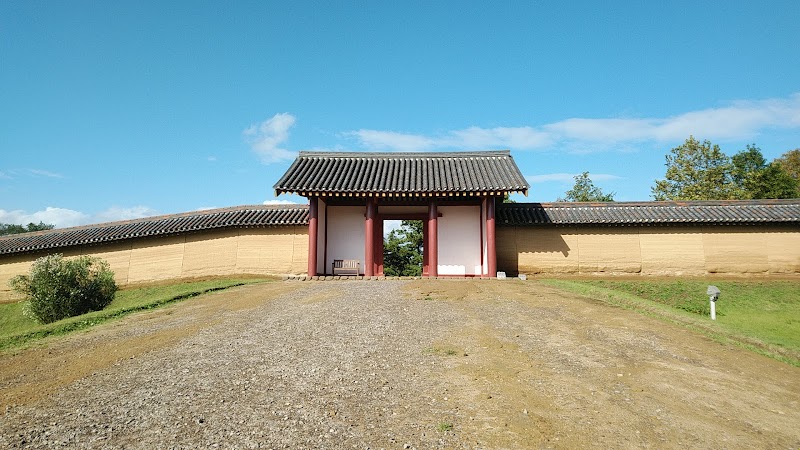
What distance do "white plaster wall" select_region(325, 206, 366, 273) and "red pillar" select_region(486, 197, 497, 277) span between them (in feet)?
17.9

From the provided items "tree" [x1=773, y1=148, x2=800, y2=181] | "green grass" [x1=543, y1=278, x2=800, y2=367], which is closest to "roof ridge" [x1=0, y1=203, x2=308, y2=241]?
"green grass" [x1=543, y1=278, x2=800, y2=367]

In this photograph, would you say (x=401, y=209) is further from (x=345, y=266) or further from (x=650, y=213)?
(x=650, y=213)

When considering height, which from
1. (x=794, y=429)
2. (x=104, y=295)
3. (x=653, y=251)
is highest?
(x=653, y=251)

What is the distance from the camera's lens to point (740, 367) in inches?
309

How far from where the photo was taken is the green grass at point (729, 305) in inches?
380

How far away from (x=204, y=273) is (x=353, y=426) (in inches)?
675

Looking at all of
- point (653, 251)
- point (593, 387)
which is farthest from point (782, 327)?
point (593, 387)

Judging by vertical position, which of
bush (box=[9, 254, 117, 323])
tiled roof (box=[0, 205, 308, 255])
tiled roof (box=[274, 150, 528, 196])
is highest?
tiled roof (box=[274, 150, 528, 196])

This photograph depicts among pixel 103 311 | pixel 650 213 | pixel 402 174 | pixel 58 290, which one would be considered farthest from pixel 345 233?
pixel 650 213

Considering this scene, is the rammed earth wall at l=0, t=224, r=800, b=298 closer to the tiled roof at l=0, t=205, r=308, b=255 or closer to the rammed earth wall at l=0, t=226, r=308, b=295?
the rammed earth wall at l=0, t=226, r=308, b=295

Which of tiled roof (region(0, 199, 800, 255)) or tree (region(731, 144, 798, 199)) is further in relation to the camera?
tree (region(731, 144, 798, 199))

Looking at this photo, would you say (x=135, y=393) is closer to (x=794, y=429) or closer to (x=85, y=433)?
(x=85, y=433)

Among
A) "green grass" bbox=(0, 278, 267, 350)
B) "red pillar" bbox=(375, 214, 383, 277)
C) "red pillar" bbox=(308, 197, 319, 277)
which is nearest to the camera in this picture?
"green grass" bbox=(0, 278, 267, 350)

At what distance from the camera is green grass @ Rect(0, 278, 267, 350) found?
1009 centimetres
